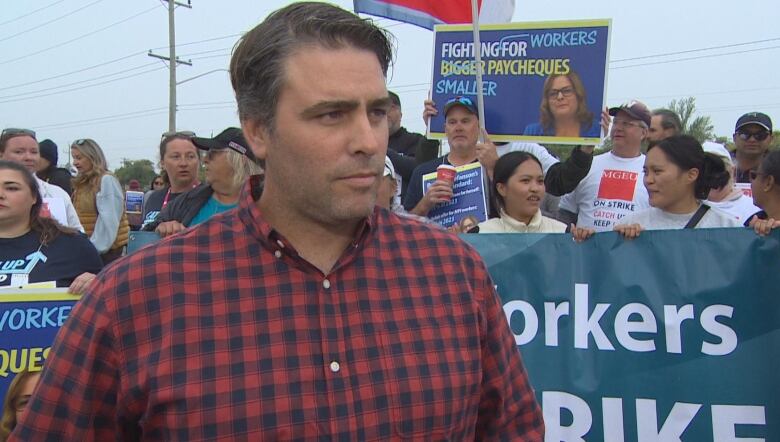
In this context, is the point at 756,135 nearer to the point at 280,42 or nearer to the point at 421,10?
the point at 421,10

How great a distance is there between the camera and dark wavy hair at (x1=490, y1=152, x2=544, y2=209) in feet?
14.6

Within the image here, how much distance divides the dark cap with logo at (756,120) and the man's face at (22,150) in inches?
225

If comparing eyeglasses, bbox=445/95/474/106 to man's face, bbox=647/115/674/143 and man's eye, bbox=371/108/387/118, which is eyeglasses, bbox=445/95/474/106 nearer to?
man's face, bbox=647/115/674/143

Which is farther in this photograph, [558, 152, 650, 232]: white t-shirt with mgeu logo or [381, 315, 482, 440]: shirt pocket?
[558, 152, 650, 232]: white t-shirt with mgeu logo

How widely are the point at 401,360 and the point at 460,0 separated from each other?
4.30 metres

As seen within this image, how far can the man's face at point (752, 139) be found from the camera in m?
5.86

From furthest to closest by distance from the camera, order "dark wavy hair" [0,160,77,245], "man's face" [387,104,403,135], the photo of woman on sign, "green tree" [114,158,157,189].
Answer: "green tree" [114,158,157,189] → "man's face" [387,104,403,135] → the photo of woman on sign → "dark wavy hair" [0,160,77,245]

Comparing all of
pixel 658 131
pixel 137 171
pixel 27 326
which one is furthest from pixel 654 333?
pixel 137 171

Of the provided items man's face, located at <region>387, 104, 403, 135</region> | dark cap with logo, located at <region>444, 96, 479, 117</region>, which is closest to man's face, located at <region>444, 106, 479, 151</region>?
dark cap with logo, located at <region>444, 96, 479, 117</region>

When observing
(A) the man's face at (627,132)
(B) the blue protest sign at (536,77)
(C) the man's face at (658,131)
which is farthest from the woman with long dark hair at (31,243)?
(C) the man's face at (658,131)

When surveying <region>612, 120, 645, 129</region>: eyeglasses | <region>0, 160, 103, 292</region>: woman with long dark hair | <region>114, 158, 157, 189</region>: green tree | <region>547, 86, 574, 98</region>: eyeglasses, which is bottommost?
<region>114, 158, 157, 189</region>: green tree

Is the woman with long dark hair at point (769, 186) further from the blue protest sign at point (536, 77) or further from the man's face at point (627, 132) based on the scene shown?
the man's face at point (627, 132)


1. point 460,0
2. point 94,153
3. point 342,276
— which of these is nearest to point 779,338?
point 342,276

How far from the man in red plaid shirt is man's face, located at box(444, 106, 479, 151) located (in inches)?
128
